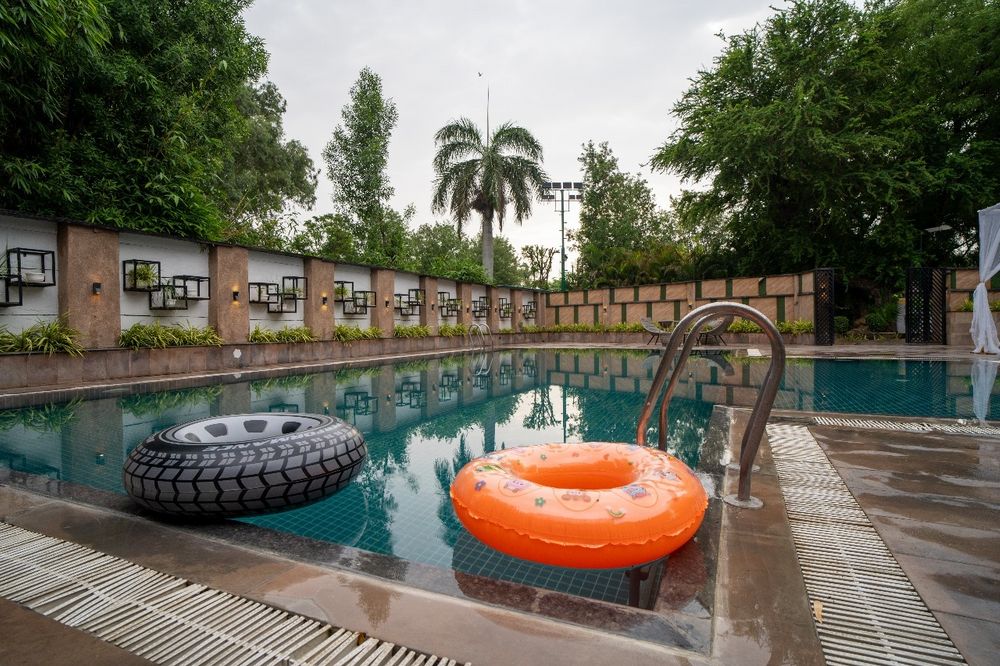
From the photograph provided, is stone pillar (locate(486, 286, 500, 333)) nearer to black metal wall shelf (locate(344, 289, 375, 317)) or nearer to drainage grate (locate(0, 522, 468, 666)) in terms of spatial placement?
black metal wall shelf (locate(344, 289, 375, 317))

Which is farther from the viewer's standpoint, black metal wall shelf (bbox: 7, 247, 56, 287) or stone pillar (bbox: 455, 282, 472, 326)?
stone pillar (bbox: 455, 282, 472, 326)

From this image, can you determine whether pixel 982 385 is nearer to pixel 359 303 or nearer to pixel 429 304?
pixel 359 303

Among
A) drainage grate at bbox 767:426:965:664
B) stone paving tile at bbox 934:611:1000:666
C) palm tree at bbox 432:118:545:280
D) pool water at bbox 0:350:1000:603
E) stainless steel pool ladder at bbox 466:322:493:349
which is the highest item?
palm tree at bbox 432:118:545:280

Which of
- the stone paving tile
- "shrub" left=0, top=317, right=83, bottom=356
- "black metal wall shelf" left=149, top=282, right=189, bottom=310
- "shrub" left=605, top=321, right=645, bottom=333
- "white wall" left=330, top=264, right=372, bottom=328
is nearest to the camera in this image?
the stone paving tile

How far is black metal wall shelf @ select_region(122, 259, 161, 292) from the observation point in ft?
29.7

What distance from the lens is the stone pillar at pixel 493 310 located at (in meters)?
20.1

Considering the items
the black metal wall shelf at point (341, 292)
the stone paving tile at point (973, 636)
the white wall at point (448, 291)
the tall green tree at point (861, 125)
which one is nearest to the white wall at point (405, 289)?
the white wall at point (448, 291)

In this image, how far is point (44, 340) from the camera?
723 centimetres

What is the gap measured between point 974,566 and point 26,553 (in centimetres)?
365

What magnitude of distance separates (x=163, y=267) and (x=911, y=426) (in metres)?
12.2

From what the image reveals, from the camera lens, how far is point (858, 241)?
18.8m

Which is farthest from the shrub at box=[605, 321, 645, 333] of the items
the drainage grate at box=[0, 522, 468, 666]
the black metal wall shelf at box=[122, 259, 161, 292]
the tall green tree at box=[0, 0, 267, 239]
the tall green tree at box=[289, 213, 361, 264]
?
the drainage grate at box=[0, 522, 468, 666]

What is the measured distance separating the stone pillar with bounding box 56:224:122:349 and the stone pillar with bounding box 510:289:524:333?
15248 millimetres

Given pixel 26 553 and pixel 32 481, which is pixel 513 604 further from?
pixel 32 481
